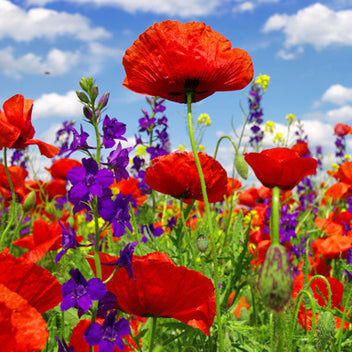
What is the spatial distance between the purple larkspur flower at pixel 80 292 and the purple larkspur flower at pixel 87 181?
12 cm

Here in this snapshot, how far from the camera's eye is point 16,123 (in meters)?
1.28

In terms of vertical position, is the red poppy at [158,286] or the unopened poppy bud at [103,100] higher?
the unopened poppy bud at [103,100]

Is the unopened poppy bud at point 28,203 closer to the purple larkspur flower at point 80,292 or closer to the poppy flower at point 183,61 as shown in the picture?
the poppy flower at point 183,61

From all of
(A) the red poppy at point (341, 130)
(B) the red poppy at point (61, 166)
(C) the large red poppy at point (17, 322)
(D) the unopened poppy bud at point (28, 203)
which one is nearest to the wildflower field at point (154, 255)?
(C) the large red poppy at point (17, 322)

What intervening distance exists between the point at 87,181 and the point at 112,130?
13 cm

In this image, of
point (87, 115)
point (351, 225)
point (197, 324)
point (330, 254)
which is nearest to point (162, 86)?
point (87, 115)

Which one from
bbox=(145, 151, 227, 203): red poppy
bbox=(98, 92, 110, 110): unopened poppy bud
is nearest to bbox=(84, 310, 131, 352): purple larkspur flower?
bbox=(98, 92, 110, 110): unopened poppy bud

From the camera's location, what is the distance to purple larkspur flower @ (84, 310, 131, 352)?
65cm

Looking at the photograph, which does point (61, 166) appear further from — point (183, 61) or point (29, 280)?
point (29, 280)

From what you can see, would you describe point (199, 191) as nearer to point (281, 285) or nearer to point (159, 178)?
point (159, 178)

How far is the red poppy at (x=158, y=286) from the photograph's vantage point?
745 millimetres

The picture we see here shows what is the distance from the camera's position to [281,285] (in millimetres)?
565

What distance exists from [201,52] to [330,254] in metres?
1.16

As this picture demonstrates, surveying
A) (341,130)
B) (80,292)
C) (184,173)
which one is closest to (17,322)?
(80,292)
